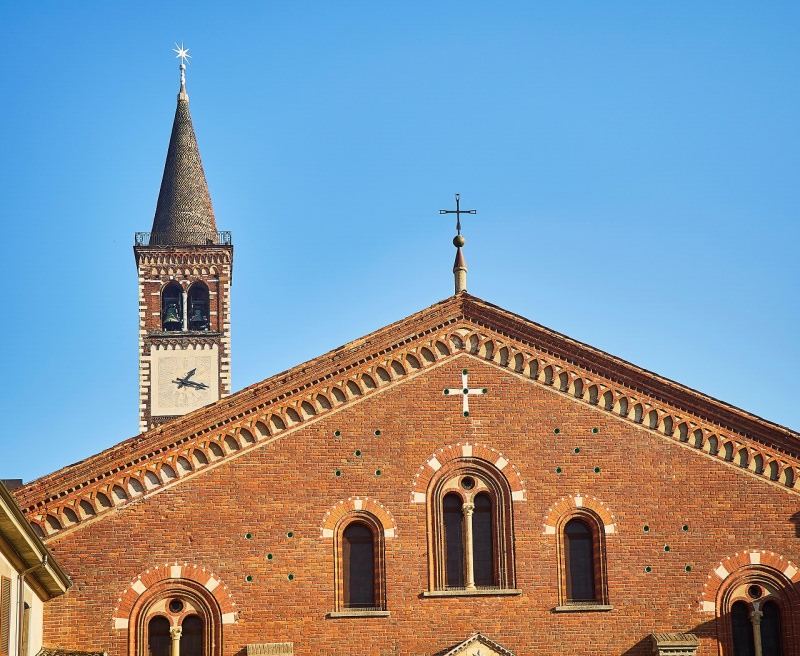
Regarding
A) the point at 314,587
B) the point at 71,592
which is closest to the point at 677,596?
the point at 314,587

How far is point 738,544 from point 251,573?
9.19m

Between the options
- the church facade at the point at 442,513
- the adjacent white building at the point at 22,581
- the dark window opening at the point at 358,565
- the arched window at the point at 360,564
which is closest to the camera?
the adjacent white building at the point at 22,581

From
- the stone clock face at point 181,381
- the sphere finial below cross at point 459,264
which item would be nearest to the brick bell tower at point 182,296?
the stone clock face at point 181,381

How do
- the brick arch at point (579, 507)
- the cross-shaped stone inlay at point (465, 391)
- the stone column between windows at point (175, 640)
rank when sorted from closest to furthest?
1. the stone column between windows at point (175, 640)
2. the brick arch at point (579, 507)
3. the cross-shaped stone inlay at point (465, 391)

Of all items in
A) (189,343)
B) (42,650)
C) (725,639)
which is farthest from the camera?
(189,343)

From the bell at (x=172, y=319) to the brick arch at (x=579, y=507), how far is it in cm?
3250

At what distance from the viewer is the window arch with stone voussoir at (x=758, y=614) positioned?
1024 inches

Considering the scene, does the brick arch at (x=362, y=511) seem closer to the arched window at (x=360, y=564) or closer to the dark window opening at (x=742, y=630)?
the arched window at (x=360, y=564)

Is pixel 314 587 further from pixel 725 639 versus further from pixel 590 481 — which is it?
pixel 725 639

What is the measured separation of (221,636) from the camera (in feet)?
82.8

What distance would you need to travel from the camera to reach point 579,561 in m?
26.5

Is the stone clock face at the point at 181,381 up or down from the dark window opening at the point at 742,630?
up

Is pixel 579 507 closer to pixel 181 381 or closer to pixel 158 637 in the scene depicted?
pixel 158 637

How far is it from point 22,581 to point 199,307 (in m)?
35.6
